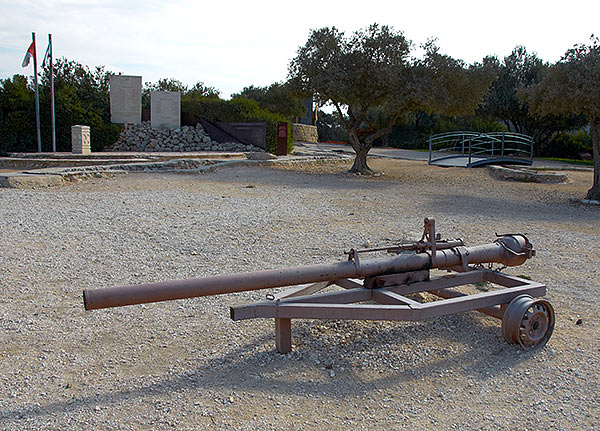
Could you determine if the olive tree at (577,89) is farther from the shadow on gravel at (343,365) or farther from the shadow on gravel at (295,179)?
the shadow on gravel at (343,365)

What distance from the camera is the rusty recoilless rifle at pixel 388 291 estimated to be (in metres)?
3.03

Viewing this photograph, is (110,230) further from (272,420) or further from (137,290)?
(272,420)

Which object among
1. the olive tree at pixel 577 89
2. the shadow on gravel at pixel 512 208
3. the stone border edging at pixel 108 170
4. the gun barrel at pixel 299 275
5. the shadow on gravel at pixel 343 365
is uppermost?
the olive tree at pixel 577 89

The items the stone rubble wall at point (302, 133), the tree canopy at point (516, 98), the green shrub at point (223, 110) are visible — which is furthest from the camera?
the stone rubble wall at point (302, 133)

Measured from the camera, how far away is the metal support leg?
3.42 metres

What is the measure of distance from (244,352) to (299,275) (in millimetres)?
671

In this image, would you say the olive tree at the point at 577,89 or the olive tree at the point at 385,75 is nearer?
the olive tree at the point at 577,89

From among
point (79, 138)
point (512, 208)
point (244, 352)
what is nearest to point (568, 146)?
point (512, 208)

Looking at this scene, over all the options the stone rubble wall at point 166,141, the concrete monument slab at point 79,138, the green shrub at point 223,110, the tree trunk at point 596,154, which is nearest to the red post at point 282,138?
the green shrub at point 223,110

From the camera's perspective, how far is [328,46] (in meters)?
16.6

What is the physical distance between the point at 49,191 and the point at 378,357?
31.1ft

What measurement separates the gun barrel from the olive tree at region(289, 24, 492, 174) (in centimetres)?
1193

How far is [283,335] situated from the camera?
3.45 meters

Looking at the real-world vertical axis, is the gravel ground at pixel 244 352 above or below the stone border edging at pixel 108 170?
below
